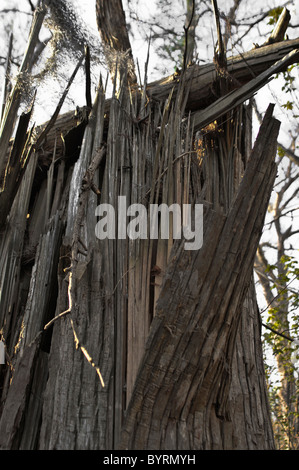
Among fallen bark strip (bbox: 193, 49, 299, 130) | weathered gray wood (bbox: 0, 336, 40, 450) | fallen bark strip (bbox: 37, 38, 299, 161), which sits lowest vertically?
weathered gray wood (bbox: 0, 336, 40, 450)

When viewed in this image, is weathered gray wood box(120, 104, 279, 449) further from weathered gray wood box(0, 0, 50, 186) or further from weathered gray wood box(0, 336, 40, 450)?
weathered gray wood box(0, 0, 50, 186)

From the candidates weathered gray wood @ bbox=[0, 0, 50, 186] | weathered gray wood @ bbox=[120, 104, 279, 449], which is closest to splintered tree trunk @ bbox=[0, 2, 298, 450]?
weathered gray wood @ bbox=[120, 104, 279, 449]

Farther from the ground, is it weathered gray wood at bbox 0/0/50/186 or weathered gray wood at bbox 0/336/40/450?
weathered gray wood at bbox 0/0/50/186

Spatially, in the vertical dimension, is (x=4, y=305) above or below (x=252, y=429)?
above

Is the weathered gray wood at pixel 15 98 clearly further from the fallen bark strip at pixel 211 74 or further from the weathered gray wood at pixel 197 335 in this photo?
the weathered gray wood at pixel 197 335

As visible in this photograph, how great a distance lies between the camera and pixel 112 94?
193 inches

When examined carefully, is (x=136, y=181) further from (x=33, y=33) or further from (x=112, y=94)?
(x=33, y=33)

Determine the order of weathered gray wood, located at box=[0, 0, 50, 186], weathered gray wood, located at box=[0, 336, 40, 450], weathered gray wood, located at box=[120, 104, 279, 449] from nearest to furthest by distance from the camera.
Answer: weathered gray wood, located at box=[120, 104, 279, 449] < weathered gray wood, located at box=[0, 336, 40, 450] < weathered gray wood, located at box=[0, 0, 50, 186]

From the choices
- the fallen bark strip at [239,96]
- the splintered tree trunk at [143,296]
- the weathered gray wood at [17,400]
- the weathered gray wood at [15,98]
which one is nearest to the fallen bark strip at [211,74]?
the splintered tree trunk at [143,296]

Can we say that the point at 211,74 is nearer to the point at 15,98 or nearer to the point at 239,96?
the point at 239,96

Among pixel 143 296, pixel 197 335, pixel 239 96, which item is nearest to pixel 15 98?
pixel 239 96
